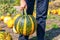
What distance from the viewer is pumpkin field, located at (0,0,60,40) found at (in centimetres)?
425

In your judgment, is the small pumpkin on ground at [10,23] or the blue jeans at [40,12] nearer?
the blue jeans at [40,12]

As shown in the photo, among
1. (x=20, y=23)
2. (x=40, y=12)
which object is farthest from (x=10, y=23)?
(x=20, y=23)

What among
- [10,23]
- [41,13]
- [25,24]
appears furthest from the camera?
[10,23]

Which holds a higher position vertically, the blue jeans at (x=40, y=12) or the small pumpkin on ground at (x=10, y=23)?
the blue jeans at (x=40, y=12)

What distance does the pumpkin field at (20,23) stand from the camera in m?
4.25

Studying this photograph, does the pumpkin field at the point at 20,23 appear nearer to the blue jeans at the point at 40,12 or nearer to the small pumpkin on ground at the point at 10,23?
the small pumpkin on ground at the point at 10,23

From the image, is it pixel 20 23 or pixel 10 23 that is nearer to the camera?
pixel 20 23

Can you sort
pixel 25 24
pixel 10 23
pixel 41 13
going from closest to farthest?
pixel 25 24, pixel 41 13, pixel 10 23

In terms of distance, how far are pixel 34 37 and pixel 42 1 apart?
1199 mm

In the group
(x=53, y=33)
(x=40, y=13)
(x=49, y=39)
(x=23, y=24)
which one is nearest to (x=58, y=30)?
(x=53, y=33)

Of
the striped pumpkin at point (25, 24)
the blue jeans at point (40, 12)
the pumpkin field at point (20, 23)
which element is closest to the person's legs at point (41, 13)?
the blue jeans at point (40, 12)

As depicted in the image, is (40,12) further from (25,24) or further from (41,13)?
(25,24)

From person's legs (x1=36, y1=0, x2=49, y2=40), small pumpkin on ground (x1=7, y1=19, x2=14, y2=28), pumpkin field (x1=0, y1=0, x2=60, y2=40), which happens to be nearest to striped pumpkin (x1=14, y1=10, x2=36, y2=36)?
pumpkin field (x1=0, y1=0, x2=60, y2=40)

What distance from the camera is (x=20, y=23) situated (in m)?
4.25
